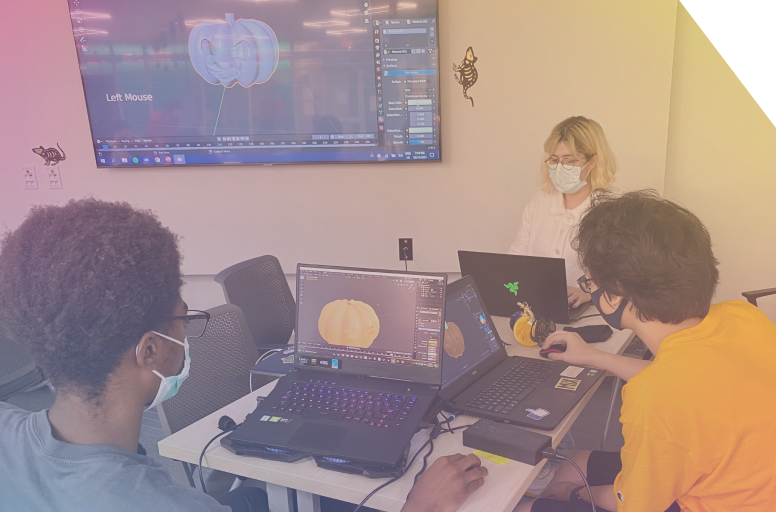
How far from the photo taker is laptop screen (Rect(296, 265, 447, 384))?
1.39 meters

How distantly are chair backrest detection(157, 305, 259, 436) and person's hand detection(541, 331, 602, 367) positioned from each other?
997 millimetres

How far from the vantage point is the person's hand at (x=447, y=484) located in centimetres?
99

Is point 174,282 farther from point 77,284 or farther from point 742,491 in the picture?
point 742,491

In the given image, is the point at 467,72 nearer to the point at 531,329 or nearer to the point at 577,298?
the point at 577,298

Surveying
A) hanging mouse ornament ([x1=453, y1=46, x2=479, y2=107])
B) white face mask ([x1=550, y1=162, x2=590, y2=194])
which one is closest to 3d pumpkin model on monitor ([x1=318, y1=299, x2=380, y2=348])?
white face mask ([x1=550, y1=162, x2=590, y2=194])

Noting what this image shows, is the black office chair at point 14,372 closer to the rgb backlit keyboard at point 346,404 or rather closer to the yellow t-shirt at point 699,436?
the rgb backlit keyboard at point 346,404

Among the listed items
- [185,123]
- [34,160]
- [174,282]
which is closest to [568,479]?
[174,282]

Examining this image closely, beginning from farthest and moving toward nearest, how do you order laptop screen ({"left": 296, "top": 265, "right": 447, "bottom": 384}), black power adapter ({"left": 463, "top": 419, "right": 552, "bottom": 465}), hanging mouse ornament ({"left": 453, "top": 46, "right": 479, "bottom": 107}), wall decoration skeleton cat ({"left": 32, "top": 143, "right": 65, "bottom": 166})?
wall decoration skeleton cat ({"left": 32, "top": 143, "right": 65, "bottom": 166})
hanging mouse ornament ({"left": 453, "top": 46, "right": 479, "bottom": 107})
laptop screen ({"left": 296, "top": 265, "right": 447, "bottom": 384})
black power adapter ({"left": 463, "top": 419, "right": 552, "bottom": 465})

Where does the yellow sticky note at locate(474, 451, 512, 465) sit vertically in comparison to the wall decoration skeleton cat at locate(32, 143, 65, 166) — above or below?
below

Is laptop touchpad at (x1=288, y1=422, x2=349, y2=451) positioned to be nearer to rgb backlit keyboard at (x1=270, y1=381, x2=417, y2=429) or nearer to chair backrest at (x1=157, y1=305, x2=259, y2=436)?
rgb backlit keyboard at (x1=270, y1=381, x2=417, y2=429)

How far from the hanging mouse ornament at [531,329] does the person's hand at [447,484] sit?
756 millimetres

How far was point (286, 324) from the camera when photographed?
2691 millimetres

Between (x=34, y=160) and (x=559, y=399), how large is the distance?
3.34m

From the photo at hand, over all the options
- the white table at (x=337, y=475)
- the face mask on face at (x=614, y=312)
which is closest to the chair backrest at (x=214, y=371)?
the white table at (x=337, y=475)
